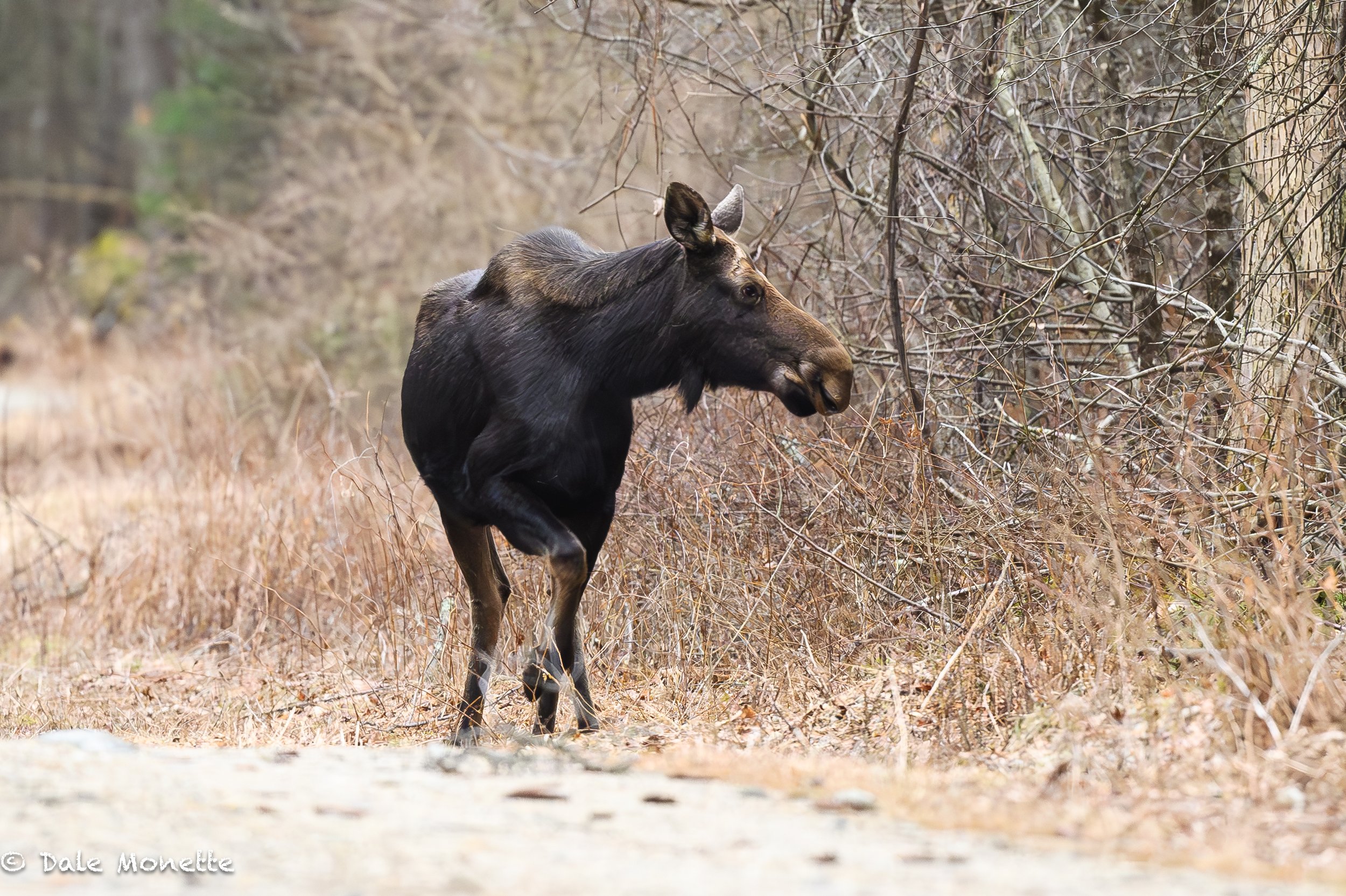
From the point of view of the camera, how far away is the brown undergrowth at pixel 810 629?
16.1 ft

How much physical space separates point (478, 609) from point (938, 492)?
2.55 meters

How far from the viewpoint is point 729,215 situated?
Result: 6.55m

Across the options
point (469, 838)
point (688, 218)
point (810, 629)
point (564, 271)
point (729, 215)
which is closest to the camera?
point (469, 838)

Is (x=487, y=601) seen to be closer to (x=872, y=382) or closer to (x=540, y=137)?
(x=872, y=382)

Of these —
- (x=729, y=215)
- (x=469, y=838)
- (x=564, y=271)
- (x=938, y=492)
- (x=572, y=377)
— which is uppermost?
(x=729, y=215)

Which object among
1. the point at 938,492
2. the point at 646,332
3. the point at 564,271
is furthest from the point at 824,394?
the point at 938,492

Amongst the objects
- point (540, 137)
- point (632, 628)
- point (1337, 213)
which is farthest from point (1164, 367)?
point (540, 137)

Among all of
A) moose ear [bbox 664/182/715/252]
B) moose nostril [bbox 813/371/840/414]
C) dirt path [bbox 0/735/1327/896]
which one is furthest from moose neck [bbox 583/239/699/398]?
dirt path [bbox 0/735/1327/896]

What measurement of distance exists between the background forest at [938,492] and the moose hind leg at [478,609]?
0.19 meters

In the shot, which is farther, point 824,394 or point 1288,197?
point 1288,197

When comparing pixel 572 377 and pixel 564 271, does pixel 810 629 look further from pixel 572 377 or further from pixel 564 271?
pixel 564 271

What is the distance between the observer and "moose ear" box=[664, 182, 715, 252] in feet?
19.4

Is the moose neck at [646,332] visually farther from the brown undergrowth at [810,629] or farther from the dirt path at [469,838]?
the dirt path at [469,838]

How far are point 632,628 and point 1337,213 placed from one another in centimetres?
405
